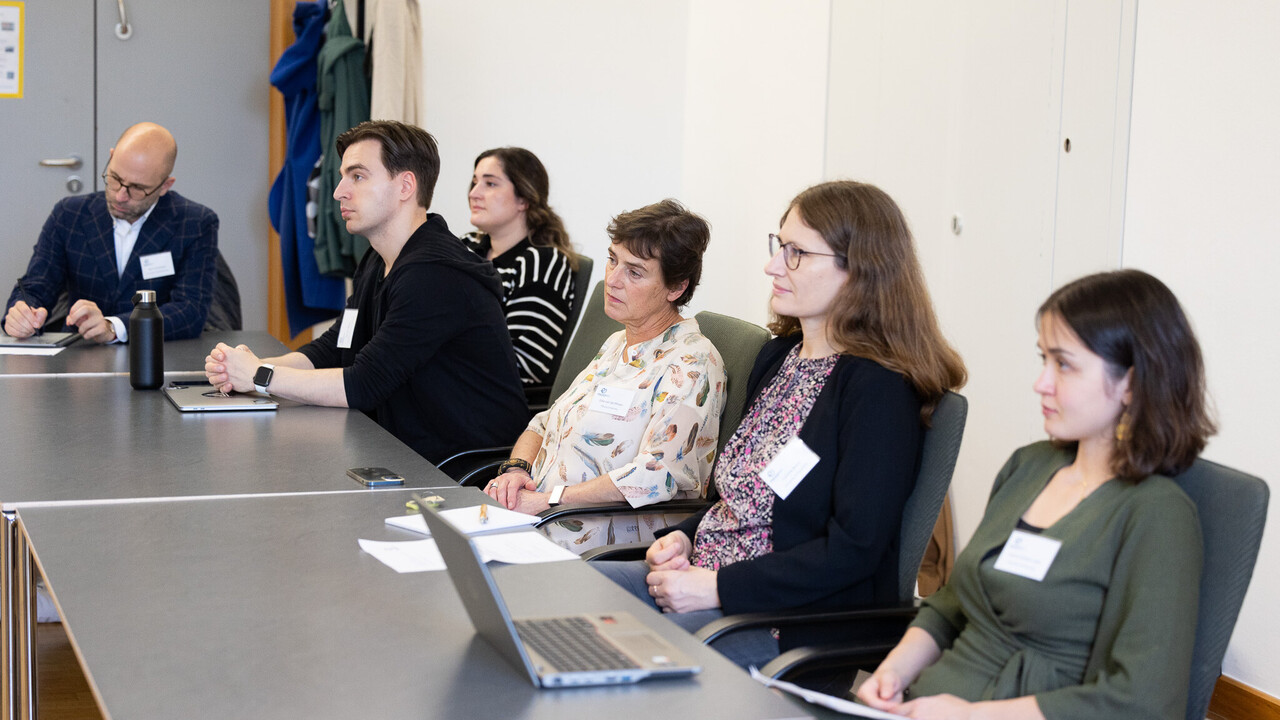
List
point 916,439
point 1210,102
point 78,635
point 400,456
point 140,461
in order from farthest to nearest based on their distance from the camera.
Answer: point 1210,102
point 400,456
point 140,461
point 916,439
point 78,635

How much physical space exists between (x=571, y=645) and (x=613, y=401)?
128 centimetres

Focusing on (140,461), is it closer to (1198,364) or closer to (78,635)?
(78,635)

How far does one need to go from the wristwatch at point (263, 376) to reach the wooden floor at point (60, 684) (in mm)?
704

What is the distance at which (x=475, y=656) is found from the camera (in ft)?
3.72

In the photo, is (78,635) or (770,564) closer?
(78,635)

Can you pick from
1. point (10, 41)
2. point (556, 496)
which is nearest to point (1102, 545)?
point (556, 496)

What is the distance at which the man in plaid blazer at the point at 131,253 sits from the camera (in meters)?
3.73

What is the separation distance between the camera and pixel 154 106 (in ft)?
18.2

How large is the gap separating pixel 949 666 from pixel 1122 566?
0.94 feet

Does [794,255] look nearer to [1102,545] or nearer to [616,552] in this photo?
[616,552]

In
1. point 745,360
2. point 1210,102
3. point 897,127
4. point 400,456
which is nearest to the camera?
point 400,456

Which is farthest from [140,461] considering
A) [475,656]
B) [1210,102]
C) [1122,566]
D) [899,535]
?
[1210,102]

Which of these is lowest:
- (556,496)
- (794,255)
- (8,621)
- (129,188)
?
(8,621)

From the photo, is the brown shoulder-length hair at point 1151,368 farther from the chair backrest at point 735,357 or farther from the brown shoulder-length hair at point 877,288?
the chair backrest at point 735,357
